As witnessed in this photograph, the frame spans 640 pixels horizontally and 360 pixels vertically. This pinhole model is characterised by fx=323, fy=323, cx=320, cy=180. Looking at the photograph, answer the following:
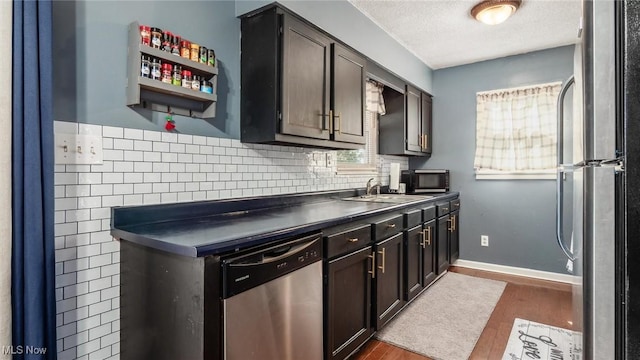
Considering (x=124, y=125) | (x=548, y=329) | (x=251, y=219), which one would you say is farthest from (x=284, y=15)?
(x=548, y=329)

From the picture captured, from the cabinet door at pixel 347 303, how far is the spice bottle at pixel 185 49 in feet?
4.18

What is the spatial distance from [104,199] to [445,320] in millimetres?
2382

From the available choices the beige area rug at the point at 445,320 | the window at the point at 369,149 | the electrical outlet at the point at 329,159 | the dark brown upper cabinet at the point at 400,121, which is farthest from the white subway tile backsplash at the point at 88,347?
the dark brown upper cabinet at the point at 400,121

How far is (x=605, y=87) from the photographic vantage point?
0.70 metres

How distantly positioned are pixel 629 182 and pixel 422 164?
3.70m

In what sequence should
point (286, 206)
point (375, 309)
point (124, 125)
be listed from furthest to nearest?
point (286, 206)
point (375, 309)
point (124, 125)

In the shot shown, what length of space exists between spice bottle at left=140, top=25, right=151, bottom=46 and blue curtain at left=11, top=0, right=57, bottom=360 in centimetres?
34

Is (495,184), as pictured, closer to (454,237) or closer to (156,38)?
(454,237)

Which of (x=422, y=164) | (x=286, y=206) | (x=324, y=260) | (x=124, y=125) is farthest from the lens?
(x=422, y=164)

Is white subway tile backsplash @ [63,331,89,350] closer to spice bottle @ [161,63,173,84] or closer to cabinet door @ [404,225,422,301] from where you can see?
spice bottle @ [161,63,173,84]

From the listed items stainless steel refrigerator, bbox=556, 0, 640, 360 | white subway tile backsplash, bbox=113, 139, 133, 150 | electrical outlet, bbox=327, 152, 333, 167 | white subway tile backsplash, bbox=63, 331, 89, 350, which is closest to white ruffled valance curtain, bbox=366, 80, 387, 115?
electrical outlet, bbox=327, 152, 333, 167

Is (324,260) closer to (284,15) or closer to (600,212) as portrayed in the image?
(600,212)

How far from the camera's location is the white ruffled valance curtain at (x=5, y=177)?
3.30 feet

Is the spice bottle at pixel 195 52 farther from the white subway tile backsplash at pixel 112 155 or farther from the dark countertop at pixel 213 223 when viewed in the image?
the dark countertop at pixel 213 223
